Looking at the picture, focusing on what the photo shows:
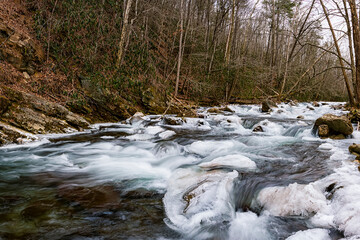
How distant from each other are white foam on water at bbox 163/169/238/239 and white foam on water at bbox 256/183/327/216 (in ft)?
1.55

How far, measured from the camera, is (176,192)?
321 cm

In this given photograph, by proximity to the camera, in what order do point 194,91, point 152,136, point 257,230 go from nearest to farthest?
point 257,230 → point 152,136 → point 194,91

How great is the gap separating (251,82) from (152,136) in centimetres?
1257

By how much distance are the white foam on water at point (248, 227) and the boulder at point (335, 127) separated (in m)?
4.96

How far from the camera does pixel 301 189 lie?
110 inches

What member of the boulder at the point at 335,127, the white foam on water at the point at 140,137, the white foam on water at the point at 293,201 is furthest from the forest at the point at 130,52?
the white foam on water at the point at 293,201

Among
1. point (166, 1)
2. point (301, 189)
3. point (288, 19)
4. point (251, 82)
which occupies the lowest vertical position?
point (301, 189)

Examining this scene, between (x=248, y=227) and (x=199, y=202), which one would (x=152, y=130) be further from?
(x=248, y=227)

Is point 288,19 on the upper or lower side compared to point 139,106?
upper

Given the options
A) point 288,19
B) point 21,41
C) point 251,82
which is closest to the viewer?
point 21,41

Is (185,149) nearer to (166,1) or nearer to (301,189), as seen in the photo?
(301,189)

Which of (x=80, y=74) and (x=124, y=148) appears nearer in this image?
(x=124, y=148)

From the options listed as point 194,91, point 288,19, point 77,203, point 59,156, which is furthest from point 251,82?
point 77,203

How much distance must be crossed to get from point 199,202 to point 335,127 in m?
5.47
